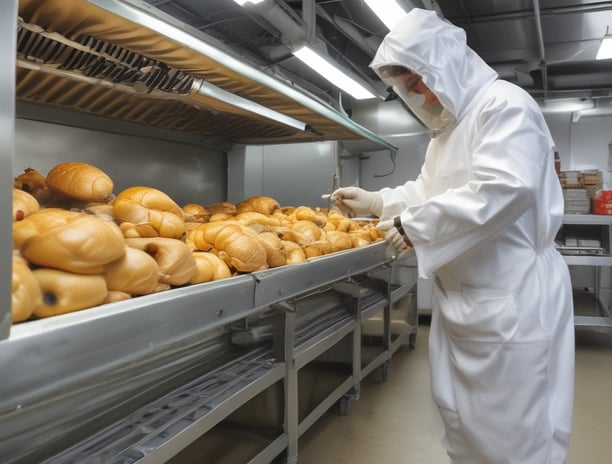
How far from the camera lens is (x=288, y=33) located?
11.0ft

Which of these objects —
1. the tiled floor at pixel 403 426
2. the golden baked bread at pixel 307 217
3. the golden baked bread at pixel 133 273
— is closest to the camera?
the golden baked bread at pixel 133 273

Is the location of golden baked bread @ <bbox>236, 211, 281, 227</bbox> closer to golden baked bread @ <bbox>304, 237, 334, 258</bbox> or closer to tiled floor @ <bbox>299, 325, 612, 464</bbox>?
golden baked bread @ <bbox>304, 237, 334, 258</bbox>

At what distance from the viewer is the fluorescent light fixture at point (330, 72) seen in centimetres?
336

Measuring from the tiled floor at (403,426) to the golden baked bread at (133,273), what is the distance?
1.76m

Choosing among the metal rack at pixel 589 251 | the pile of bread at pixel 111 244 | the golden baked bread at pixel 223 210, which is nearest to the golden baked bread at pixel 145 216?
the pile of bread at pixel 111 244

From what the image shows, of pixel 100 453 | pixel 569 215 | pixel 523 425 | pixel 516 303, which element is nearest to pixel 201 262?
pixel 100 453

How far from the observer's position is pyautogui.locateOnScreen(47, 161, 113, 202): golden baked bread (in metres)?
1.16

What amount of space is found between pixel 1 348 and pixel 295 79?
5.20 metres

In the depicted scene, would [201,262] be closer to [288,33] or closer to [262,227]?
[262,227]

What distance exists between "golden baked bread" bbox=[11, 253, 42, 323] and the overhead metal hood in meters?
0.55

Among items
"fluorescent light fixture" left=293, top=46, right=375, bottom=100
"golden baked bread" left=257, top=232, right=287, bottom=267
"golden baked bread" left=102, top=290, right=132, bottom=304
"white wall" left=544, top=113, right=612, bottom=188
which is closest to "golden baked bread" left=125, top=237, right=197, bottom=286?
"golden baked bread" left=102, top=290, right=132, bottom=304

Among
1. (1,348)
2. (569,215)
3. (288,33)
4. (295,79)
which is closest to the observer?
(1,348)

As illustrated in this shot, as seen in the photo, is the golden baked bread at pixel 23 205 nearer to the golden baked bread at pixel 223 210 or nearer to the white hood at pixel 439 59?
the golden baked bread at pixel 223 210

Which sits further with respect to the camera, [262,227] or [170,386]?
[262,227]
